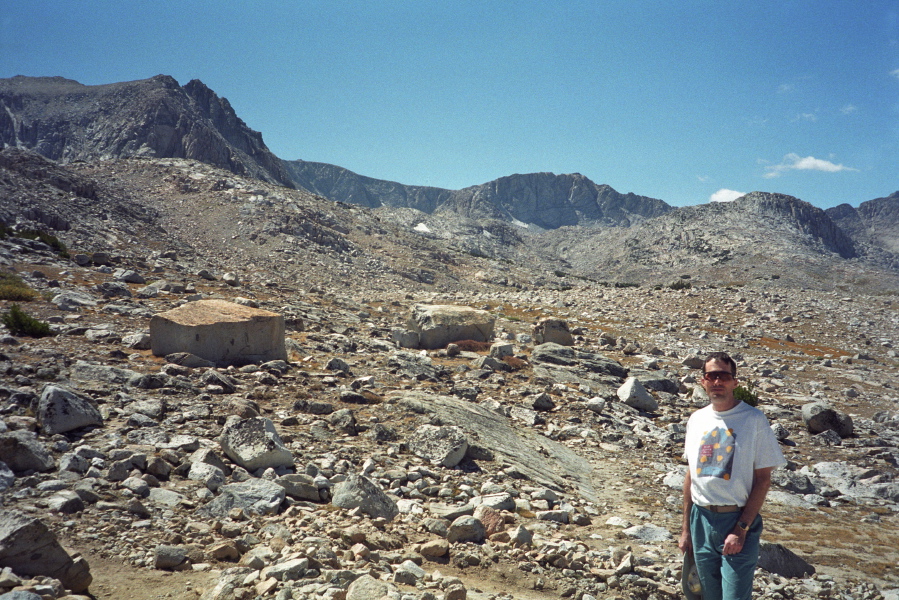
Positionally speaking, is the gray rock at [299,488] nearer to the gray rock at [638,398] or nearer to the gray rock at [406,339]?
the gray rock at [638,398]

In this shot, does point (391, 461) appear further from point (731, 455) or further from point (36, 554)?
point (731, 455)

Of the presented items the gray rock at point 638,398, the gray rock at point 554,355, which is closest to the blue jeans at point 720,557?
the gray rock at point 638,398

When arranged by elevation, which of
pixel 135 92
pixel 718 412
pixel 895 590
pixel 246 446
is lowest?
pixel 895 590

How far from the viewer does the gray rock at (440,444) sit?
24.0 ft

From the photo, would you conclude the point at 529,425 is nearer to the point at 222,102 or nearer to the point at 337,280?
the point at 337,280

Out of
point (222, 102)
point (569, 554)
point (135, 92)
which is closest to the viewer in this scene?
point (569, 554)

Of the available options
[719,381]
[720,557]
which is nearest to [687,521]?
[720,557]

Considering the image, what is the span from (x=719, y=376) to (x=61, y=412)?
6.67 metres

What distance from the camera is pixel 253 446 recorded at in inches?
237

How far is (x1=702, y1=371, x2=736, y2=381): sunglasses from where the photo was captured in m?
3.86

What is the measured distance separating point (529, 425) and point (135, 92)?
114 metres

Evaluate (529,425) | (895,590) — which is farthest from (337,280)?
(895,590)

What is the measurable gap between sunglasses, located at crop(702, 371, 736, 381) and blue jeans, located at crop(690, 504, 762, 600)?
3.13ft

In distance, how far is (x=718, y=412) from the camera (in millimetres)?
3926
